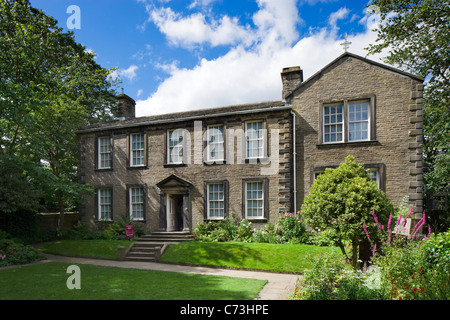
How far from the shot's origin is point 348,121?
16.0 meters

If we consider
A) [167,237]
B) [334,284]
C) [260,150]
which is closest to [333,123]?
[260,150]

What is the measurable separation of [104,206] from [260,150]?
38.7 feet

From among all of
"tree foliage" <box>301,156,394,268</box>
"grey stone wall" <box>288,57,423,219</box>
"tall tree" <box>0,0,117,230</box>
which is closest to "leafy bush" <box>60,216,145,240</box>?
"tall tree" <box>0,0,117,230</box>

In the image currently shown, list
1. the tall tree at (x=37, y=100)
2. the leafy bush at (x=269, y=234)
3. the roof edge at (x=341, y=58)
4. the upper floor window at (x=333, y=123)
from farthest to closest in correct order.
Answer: the upper floor window at (x=333, y=123)
the leafy bush at (x=269, y=234)
the roof edge at (x=341, y=58)
the tall tree at (x=37, y=100)

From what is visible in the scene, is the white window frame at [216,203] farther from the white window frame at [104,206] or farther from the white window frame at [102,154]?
the white window frame at [102,154]

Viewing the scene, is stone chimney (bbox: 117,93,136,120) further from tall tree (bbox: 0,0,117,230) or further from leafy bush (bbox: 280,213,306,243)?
leafy bush (bbox: 280,213,306,243)

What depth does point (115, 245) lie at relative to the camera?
16.5 metres

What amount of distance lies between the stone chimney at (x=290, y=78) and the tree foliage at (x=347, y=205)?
7.67 m

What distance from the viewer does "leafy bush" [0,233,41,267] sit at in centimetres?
1370

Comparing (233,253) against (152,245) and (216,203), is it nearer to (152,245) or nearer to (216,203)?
(216,203)

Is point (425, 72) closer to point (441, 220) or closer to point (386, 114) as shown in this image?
point (386, 114)

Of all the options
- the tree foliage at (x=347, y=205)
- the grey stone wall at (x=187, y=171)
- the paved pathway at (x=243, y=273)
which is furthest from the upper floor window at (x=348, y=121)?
the paved pathway at (x=243, y=273)

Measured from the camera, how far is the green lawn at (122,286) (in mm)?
8266

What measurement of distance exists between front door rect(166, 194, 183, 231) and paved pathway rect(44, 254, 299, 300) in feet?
14.5
